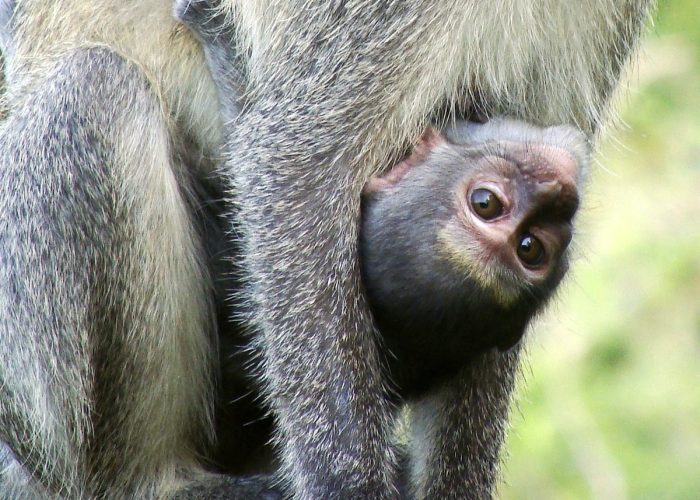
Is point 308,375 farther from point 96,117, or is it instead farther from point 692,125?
point 692,125

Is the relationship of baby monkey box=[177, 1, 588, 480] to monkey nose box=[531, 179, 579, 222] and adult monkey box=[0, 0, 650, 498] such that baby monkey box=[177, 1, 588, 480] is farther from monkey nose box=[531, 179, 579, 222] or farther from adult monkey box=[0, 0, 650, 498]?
adult monkey box=[0, 0, 650, 498]

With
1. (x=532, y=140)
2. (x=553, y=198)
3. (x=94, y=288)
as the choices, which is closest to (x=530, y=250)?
(x=553, y=198)

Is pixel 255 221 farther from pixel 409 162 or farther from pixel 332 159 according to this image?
pixel 409 162

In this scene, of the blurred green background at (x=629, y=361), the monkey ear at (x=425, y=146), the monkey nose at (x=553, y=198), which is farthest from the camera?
the blurred green background at (x=629, y=361)

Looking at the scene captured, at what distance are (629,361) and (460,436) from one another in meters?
3.59

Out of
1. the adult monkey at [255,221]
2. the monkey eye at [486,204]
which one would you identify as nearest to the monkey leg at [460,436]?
the adult monkey at [255,221]

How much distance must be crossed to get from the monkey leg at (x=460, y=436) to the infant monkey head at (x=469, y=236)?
49 centimetres

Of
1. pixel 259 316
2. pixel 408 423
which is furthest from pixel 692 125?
pixel 259 316

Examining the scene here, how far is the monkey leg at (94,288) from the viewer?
17.0 feet

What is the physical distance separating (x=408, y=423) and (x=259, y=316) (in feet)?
3.31

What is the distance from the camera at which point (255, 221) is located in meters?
5.14

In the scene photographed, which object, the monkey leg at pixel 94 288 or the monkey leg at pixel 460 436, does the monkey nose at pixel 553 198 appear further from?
the monkey leg at pixel 94 288

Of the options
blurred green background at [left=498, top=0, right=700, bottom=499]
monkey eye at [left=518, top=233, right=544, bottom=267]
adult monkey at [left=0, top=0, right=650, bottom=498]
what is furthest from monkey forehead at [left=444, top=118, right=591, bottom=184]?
blurred green background at [left=498, top=0, right=700, bottom=499]

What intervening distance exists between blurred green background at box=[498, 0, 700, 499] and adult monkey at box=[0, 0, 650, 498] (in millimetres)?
2811
